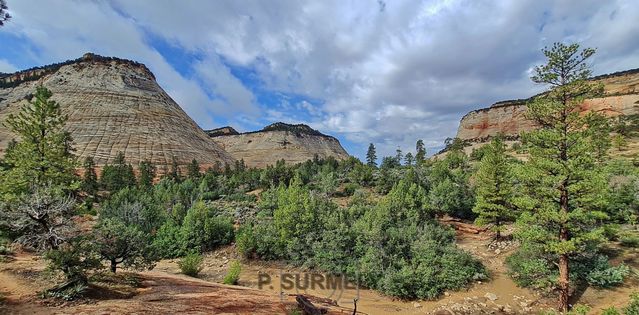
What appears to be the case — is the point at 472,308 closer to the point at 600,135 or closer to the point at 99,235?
the point at 600,135

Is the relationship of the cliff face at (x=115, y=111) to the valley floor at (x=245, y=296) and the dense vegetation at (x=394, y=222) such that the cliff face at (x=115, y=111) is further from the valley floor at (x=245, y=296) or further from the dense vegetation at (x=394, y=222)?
the valley floor at (x=245, y=296)

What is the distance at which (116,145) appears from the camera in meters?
67.9

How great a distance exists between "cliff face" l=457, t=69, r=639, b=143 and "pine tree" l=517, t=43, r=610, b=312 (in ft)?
257

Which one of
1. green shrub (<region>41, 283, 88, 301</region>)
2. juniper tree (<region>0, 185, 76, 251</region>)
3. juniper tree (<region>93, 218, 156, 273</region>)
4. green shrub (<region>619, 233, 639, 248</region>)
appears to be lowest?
green shrub (<region>619, 233, 639, 248</region>)

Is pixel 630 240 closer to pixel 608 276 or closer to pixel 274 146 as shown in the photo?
pixel 608 276

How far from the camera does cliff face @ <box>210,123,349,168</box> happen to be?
11575cm

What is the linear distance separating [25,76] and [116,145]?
2074 inches

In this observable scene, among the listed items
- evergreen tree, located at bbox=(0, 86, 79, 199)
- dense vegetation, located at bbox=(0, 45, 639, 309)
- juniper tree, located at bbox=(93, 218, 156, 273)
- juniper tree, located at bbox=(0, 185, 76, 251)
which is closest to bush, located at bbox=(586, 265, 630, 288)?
dense vegetation, located at bbox=(0, 45, 639, 309)

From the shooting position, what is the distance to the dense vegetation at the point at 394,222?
504 inches

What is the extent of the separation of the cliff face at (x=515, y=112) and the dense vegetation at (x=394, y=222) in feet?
219

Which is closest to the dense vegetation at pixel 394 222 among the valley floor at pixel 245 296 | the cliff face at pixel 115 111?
the valley floor at pixel 245 296

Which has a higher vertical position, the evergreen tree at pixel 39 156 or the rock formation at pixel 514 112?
the rock formation at pixel 514 112

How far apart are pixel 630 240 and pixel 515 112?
96647 millimetres

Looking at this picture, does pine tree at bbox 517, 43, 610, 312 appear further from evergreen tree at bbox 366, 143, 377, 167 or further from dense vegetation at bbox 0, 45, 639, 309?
evergreen tree at bbox 366, 143, 377, 167
